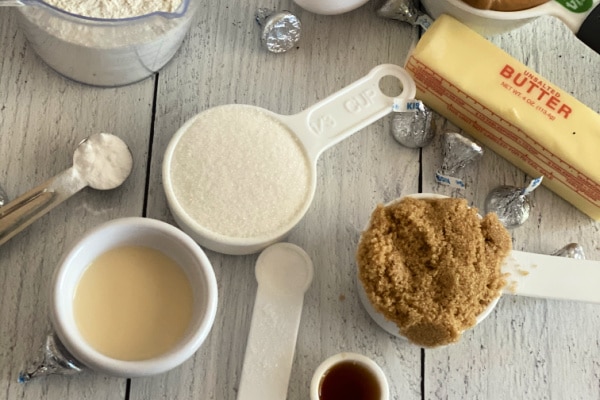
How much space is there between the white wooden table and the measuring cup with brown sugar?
0.22ft

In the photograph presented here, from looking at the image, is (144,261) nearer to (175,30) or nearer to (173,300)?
(173,300)

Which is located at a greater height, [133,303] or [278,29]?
[278,29]

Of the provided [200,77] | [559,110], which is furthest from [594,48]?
[200,77]

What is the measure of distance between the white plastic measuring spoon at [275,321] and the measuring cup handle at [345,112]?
4.4 inches

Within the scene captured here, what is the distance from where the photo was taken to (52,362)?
672 mm

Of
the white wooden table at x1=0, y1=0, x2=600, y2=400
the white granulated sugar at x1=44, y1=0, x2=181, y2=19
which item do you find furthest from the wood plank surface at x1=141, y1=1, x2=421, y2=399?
the white granulated sugar at x1=44, y1=0, x2=181, y2=19

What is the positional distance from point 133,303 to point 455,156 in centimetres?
36

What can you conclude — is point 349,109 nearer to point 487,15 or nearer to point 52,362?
point 487,15

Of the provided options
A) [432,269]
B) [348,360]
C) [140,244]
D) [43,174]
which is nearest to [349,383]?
[348,360]

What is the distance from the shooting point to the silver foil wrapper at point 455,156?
79 cm

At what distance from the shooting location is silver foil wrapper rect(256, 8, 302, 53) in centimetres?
81

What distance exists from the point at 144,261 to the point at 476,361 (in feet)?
1.14

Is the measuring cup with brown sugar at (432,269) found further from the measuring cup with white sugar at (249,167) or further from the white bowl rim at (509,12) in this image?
the white bowl rim at (509,12)

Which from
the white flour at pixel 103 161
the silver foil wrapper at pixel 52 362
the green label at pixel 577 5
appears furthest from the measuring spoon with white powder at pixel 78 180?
the green label at pixel 577 5
